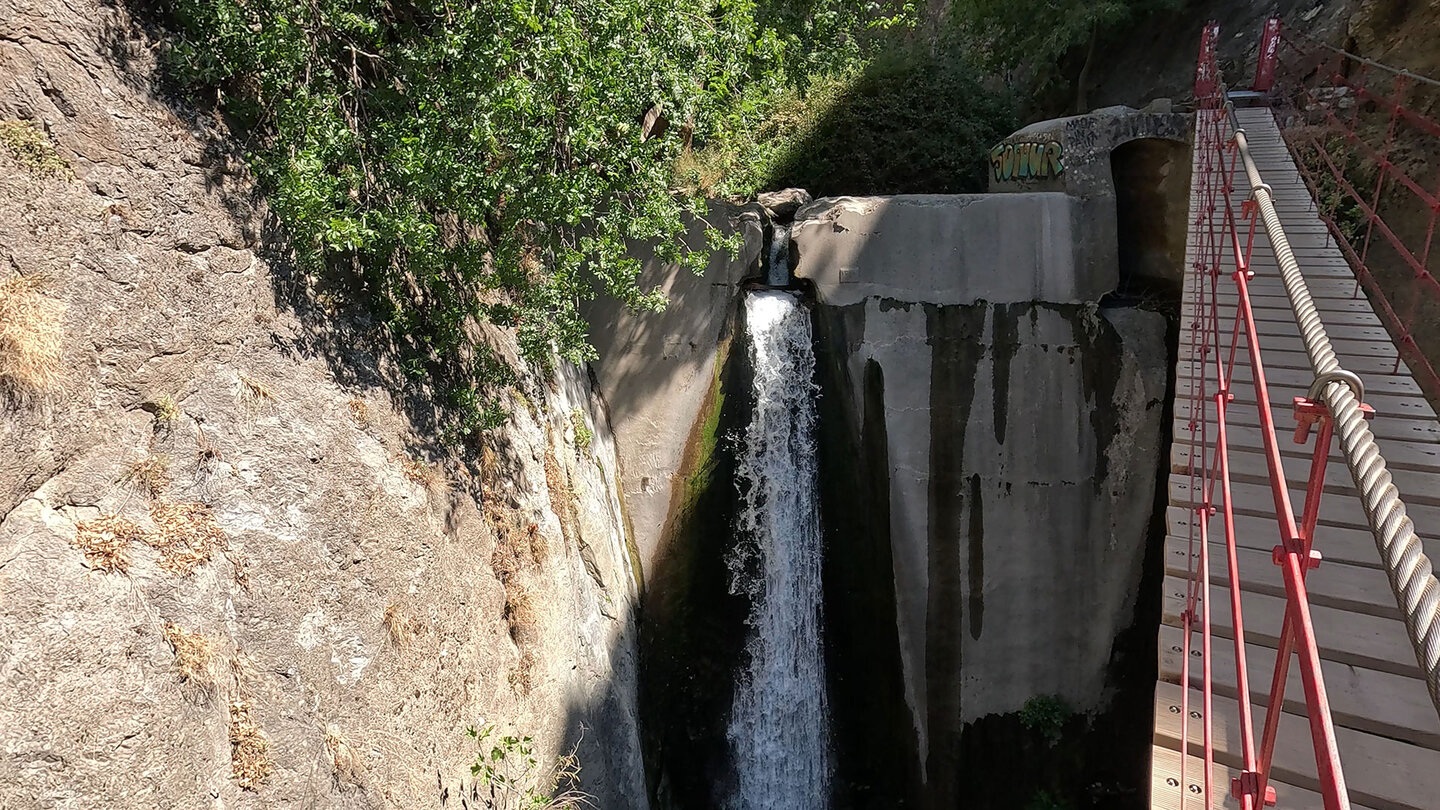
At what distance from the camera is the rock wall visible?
8789 millimetres

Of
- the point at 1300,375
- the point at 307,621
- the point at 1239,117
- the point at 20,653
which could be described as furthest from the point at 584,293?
the point at 1239,117

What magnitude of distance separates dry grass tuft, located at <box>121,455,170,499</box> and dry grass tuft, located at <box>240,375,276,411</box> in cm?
58

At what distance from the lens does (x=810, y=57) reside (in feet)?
31.3

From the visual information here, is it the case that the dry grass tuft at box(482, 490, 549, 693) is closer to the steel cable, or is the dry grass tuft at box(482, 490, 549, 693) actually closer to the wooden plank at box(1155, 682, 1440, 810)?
the wooden plank at box(1155, 682, 1440, 810)

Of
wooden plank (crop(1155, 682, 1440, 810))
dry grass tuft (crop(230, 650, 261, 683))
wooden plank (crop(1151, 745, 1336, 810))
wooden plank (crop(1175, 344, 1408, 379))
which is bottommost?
dry grass tuft (crop(230, 650, 261, 683))

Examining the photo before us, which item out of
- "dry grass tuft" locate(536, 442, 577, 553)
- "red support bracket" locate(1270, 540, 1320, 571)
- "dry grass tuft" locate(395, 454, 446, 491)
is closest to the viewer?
"red support bracket" locate(1270, 540, 1320, 571)

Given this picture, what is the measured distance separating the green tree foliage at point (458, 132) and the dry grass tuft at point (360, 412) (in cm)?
53

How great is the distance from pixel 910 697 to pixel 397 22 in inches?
357

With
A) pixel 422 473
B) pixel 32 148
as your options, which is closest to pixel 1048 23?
pixel 422 473

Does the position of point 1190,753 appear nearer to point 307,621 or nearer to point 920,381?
point 307,621

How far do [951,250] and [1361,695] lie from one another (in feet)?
23.7

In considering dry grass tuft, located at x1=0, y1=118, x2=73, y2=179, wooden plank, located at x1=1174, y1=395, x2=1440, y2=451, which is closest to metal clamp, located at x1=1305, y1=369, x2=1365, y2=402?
wooden plank, located at x1=1174, y1=395, x2=1440, y2=451

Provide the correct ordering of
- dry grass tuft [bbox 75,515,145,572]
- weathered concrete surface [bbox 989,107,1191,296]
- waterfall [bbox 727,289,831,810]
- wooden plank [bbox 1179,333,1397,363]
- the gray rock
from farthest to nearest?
the gray rock
waterfall [bbox 727,289,831,810]
weathered concrete surface [bbox 989,107,1191,296]
wooden plank [bbox 1179,333,1397,363]
dry grass tuft [bbox 75,515,145,572]

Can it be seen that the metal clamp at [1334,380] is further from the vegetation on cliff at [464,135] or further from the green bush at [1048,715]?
the green bush at [1048,715]
